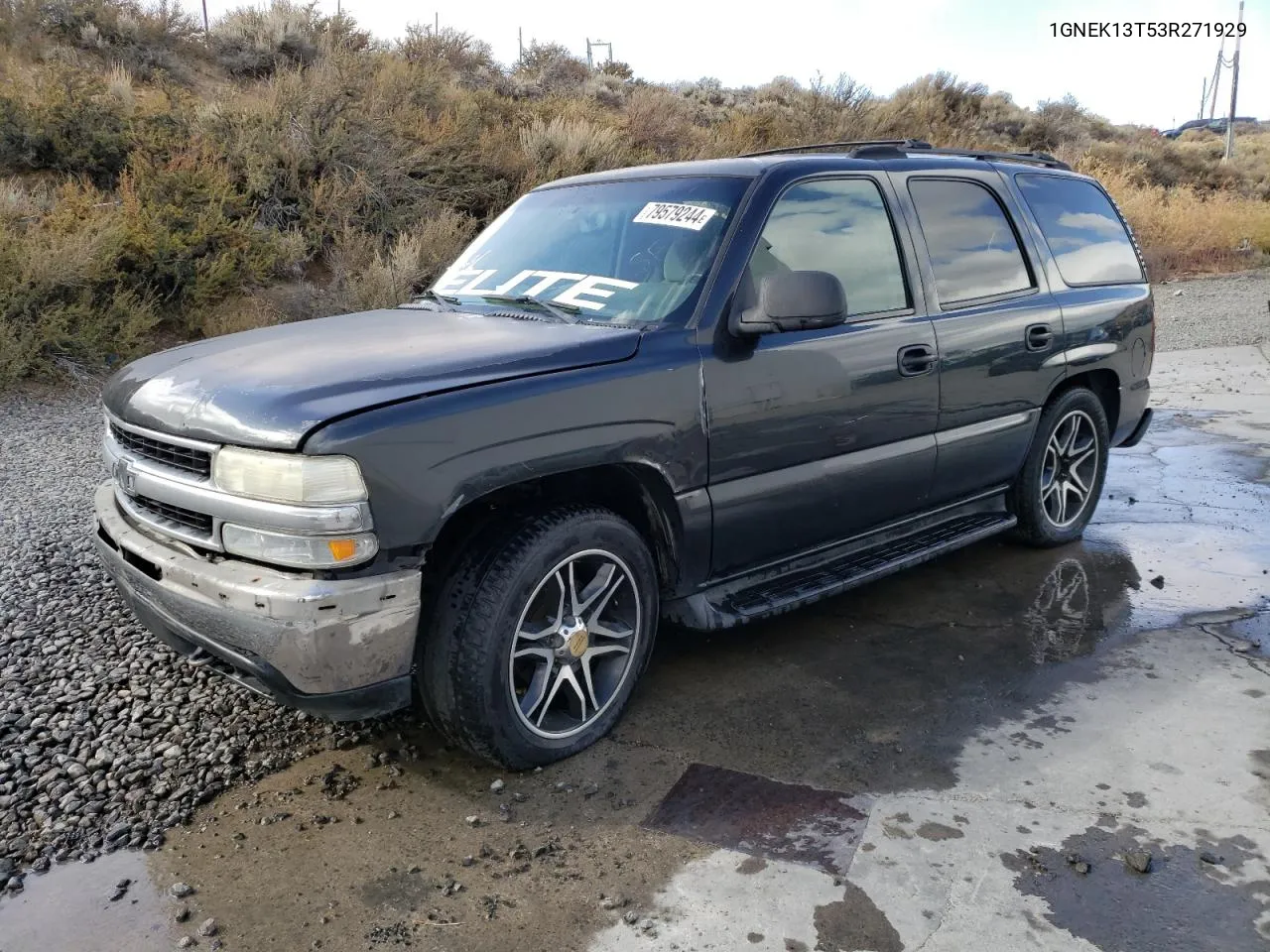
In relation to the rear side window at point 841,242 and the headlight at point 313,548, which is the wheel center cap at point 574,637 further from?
the rear side window at point 841,242

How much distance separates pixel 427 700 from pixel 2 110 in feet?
36.3

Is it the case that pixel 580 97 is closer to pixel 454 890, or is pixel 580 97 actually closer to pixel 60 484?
pixel 60 484

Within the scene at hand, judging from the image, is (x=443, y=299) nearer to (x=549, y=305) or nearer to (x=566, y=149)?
(x=549, y=305)

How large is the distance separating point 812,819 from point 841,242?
7.05 feet

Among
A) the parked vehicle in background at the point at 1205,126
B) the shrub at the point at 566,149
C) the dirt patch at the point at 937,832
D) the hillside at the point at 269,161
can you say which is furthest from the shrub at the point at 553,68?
the parked vehicle in background at the point at 1205,126

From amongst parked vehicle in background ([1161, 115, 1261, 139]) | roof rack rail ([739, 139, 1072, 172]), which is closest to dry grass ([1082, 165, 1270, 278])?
roof rack rail ([739, 139, 1072, 172])

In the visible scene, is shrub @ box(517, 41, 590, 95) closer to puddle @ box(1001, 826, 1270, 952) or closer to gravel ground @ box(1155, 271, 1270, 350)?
gravel ground @ box(1155, 271, 1270, 350)

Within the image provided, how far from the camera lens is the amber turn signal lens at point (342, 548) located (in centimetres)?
266

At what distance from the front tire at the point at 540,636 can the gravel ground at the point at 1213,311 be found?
10.4m

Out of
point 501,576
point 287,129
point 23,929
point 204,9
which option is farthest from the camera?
point 204,9

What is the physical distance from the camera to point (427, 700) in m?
3.04

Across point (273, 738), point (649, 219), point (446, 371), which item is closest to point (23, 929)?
point (273, 738)

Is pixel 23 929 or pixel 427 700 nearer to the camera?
pixel 23 929

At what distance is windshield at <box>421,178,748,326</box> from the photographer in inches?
141
